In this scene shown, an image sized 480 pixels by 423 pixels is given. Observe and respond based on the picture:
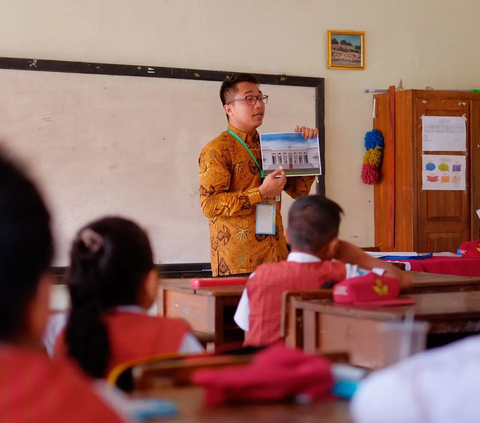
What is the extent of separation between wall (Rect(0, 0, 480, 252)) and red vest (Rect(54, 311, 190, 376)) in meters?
3.33

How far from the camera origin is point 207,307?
8.87 ft

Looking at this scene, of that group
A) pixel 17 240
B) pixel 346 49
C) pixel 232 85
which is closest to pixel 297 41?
pixel 346 49

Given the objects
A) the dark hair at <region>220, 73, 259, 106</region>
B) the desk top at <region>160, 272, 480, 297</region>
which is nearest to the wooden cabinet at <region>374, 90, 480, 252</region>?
the dark hair at <region>220, 73, 259, 106</region>

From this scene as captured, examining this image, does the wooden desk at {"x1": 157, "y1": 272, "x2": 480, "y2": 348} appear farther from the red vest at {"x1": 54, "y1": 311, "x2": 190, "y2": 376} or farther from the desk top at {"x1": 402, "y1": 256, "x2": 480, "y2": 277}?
the desk top at {"x1": 402, "y1": 256, "x2": 480, "y2": 277}

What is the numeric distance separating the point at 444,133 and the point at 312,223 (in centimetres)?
293

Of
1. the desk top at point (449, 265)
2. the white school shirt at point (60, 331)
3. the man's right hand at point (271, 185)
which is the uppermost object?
the man's right hand at point (271, 185)

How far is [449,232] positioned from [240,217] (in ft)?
7.88

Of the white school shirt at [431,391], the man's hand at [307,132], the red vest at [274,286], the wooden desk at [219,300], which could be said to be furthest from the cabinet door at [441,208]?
the white school shirt at [431,391]

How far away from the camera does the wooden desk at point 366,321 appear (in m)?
1.88

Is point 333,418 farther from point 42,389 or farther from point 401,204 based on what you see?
point 401,204

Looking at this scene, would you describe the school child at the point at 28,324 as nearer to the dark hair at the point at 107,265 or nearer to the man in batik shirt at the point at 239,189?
the dark hair at the point at 107,265

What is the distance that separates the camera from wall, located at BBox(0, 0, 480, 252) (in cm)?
451

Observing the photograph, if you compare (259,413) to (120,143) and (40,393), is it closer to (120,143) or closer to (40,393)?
(40,393)

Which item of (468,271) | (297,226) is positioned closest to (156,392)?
(297,226)
